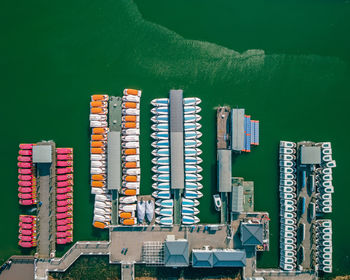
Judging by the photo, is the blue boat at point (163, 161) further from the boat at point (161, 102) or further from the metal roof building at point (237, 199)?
the metal roof building at point (237, 199)

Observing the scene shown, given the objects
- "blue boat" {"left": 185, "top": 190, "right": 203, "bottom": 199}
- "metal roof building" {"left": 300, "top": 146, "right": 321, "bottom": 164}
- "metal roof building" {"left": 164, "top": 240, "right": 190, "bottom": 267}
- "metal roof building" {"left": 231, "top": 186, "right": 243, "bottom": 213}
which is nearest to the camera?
"metal roof building" {"left": 164, "top": 240, "right": 190, "bottom": 267}

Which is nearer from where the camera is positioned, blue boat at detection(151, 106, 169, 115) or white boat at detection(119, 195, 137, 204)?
white boat at detection(119, 195, 137, 204)

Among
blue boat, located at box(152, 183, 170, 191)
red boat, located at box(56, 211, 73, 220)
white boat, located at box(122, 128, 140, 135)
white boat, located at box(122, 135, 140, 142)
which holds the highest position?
white boat, located at box(122, 128, 140, 135)

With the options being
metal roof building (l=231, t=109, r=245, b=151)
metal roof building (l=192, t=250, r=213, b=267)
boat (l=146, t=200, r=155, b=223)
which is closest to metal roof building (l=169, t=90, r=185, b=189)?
boat (l=146, t=200, r=155, b=223)

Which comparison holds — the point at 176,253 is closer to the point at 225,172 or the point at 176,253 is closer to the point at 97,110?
the point at 225,172

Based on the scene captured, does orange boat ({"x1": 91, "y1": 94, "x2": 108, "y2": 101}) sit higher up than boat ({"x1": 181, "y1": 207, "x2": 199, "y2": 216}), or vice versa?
orange boat ({"x1": 91, "y1": 94, "x2": 108, "y2": 101})

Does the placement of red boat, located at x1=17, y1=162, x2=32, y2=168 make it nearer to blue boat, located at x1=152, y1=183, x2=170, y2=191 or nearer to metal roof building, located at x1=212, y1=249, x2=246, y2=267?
blue boat, located at x1=152, y1=183, x2=170, y2=191

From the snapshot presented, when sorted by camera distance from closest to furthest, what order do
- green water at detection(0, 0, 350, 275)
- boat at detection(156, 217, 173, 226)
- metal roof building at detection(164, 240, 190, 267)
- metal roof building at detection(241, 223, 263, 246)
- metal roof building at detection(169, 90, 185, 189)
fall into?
metal roof building at detection(164, 240, 190, 267)
metal roof building at detection(241, 223, 263, 246)
metal roof building at detection(169, 90, 185, 189)
boat at detection(156, 217, 173, 226)
green water at detection(0, 0, 350, 275)

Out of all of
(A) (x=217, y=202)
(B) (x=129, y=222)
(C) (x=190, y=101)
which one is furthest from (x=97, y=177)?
(A) (x=217, y=202)
